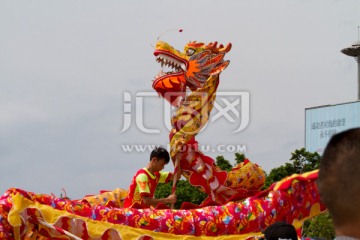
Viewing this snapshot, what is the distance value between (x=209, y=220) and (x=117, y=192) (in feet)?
4.83

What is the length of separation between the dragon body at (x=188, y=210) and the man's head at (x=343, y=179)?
4.19m

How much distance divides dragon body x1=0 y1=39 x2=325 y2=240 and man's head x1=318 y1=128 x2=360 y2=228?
419 cm

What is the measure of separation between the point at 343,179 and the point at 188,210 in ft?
14.3

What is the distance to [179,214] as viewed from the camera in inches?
239

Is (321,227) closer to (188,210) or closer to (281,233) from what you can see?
(188,210)

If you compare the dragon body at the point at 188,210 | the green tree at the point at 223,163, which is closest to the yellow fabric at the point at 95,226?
the dragon body at the point at 188,210

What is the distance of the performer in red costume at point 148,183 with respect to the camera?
6598mm

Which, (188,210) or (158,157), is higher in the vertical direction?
(158,157)

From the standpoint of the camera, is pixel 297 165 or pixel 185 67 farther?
pixel 297 165

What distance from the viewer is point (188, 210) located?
20.1 feet

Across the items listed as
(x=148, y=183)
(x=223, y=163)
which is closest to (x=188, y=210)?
(x=148, y=183)

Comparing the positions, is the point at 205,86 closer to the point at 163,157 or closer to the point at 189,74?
the point at 189,74

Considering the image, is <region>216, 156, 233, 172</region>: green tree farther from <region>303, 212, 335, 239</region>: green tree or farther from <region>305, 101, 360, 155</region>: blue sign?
<region>305, 101, 360, 155</region>: blue sign

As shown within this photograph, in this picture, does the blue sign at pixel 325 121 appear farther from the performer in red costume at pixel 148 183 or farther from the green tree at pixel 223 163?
the performer in red costume at pixel 148 183
